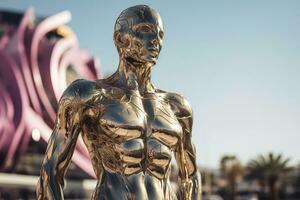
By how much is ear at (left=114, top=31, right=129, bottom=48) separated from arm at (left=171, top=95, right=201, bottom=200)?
0.61 m

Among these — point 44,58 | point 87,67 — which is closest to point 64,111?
point 44,58

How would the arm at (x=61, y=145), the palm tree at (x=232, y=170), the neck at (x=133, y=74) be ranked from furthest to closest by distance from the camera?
the palm tree at (x=232, y=170) → the neck at (x=133, y=74) → the arm at (x=61, y=145)

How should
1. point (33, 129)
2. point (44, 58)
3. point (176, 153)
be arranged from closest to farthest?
point (176, 153)
point (33, 129)
point (44, 58)

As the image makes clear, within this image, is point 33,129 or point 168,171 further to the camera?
point 33,129

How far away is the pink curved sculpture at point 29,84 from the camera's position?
1348 inches

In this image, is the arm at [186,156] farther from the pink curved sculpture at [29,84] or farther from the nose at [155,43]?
the pink curved sculpture at [29,84]

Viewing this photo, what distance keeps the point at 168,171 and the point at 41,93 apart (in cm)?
3400

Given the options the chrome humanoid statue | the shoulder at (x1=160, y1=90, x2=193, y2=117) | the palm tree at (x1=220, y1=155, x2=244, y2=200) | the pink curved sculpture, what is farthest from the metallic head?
the palm tree at (x1=220, y1=155, x2=244, y2=200)

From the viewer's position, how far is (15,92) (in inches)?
1377

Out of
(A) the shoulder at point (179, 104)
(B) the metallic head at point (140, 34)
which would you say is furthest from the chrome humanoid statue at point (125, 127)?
(A) the shoulder at point (179, 104)

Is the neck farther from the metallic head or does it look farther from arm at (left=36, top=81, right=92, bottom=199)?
arm at (left=36, top=81, right=92, bottom=199)

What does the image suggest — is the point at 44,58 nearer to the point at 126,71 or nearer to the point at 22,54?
the point at 22,54

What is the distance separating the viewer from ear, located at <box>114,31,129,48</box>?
344 cm

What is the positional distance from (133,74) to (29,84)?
33.7 meters
